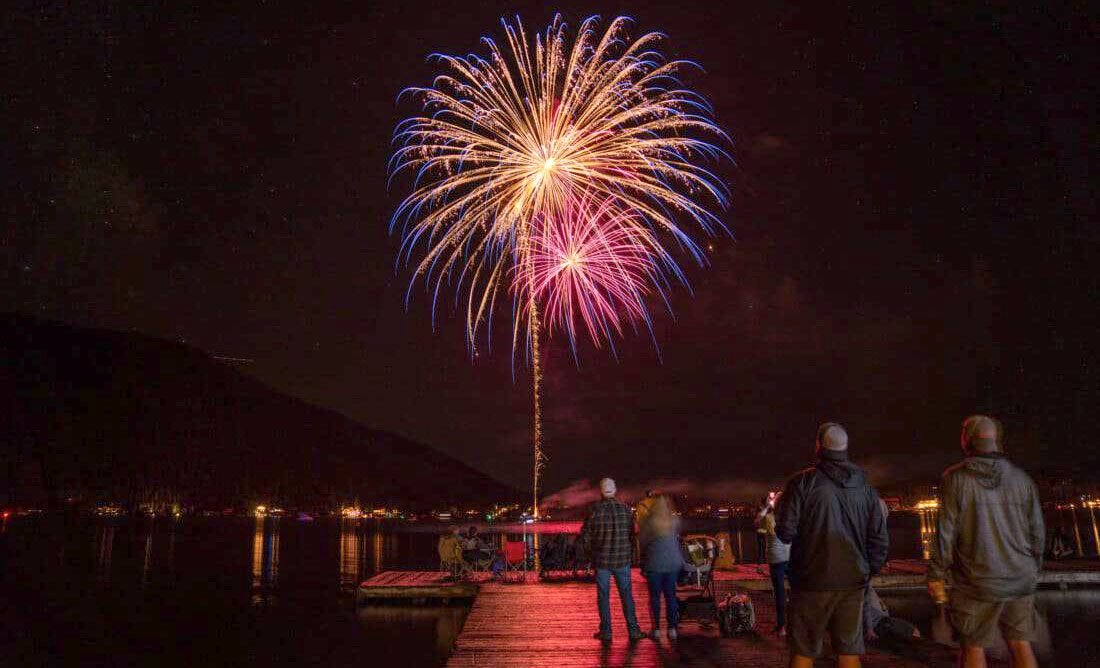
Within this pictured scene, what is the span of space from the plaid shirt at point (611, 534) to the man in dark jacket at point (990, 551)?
4.61 metres

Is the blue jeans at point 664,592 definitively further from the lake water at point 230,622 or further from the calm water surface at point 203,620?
the calm water surface at point 203,620

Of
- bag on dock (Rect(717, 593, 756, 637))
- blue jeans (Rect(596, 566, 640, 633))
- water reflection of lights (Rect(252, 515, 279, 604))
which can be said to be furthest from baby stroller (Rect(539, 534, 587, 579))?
water reflection of lights (Rect(252, 515, 279, 604))

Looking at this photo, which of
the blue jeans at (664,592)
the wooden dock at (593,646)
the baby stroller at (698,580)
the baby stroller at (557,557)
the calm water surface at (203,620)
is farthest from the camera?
the calm water surface at (203,620)

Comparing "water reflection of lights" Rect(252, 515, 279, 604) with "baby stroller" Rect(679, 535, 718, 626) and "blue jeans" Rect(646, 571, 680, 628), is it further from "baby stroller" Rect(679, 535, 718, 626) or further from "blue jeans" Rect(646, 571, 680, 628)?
"blue jeans" Rect(646, 571, 680, 628)

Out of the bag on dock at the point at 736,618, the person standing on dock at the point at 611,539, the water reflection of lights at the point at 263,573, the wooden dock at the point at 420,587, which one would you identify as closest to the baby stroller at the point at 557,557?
the wooden dock at the point at 420,587

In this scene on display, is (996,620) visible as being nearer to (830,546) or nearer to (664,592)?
(830,546)

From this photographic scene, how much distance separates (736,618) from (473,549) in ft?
42.7

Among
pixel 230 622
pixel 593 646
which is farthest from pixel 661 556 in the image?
pixel 230 622

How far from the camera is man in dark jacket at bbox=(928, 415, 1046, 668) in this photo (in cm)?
539

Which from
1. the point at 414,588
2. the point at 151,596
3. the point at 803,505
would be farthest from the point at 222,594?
the point at 803,505

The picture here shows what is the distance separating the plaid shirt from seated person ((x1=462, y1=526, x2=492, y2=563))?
1297 centimetres

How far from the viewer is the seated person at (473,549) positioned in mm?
22438

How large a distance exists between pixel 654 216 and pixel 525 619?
444 inches

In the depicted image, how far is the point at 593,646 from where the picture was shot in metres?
9.91
